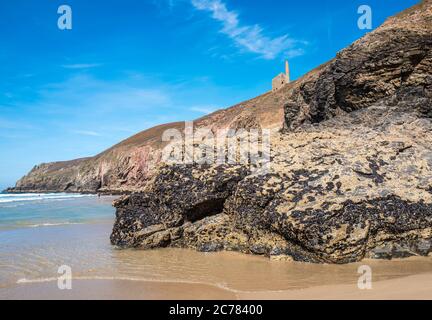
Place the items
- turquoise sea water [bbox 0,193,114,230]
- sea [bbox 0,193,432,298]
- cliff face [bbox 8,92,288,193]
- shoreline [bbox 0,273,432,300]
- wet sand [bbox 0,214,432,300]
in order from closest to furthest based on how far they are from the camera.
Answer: shoreline [bbox 0,273,432,300]
wet sand [bbox 0,214,432,300]
sea [bbox 0,193,432,298]
turquoise sea water [bbox 0,193,114,230]
cliff face [bbox 8,92,288,193]

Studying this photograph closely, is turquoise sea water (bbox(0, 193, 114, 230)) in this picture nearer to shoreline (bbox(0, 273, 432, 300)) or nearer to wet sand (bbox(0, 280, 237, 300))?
wet sand (bbox(0, 280, 237, 300))

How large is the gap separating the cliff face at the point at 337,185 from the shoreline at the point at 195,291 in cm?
135

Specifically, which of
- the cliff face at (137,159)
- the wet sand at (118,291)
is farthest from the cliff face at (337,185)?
Answer: the cliff face at (137,159)

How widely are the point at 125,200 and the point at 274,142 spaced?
12.8 feet

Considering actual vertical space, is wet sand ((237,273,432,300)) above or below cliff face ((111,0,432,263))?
below

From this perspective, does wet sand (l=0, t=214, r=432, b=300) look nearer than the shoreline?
No

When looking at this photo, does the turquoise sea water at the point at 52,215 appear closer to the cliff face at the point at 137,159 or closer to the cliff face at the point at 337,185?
the cliff face at the point at 337,185

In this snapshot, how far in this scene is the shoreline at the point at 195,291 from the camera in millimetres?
4922

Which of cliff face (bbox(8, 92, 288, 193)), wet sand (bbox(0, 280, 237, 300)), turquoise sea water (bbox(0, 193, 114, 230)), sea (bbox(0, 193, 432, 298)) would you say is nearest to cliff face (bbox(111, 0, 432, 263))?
sea (bbox(0, 193, 432, 298))

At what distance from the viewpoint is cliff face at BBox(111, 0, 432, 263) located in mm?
6840

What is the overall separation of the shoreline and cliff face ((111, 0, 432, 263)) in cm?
135

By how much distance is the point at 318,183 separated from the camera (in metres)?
7.58
